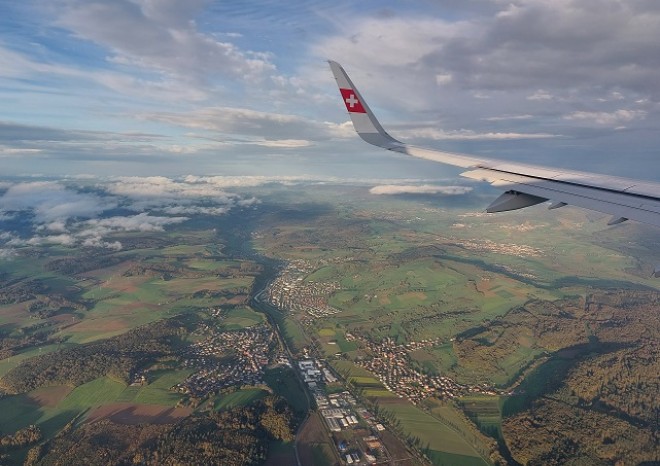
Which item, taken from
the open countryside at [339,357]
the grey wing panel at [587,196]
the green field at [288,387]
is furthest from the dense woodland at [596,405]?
the grey wing panel at [587,196]

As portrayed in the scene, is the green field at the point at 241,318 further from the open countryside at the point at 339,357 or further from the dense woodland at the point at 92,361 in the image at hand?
the dense woodland at the point at 92,361

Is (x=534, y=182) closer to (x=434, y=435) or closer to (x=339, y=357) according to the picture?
(x=434, y=435)

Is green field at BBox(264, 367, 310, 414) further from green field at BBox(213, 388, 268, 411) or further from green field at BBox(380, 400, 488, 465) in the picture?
green field at BBox(380, 400, 488, 465)

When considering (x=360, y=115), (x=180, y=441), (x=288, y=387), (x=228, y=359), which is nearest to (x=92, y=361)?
(x=228, y=359)

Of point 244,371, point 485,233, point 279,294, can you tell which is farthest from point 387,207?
point 244,371

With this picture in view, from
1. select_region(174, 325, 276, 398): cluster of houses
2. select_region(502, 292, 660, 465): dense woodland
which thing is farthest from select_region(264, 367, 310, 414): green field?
select_region(502, 292, 660, 465): dense woodland
